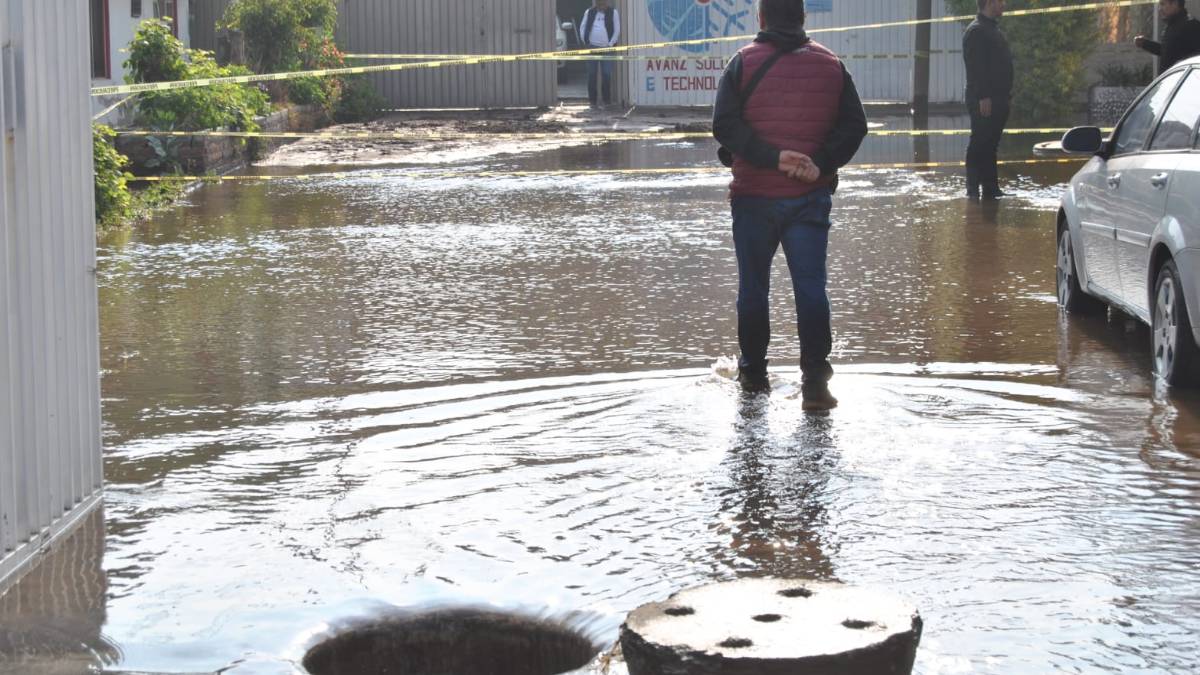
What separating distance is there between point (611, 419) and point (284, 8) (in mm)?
20461

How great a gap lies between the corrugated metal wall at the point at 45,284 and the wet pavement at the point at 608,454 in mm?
252

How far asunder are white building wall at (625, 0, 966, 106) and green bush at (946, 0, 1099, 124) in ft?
14.5

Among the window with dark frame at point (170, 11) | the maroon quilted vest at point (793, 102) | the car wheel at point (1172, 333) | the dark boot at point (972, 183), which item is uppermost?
the window with dark frame at point (170, 11)

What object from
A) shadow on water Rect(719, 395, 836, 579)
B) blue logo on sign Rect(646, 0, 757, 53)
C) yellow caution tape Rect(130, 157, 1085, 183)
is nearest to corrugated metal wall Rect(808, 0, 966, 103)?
blue logo on sign Rect(646, 0, 757, 53)

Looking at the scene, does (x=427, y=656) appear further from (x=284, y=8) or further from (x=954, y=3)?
(x=954, y=3)

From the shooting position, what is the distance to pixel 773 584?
158 inches

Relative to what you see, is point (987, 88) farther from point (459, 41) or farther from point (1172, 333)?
point (459, 41)

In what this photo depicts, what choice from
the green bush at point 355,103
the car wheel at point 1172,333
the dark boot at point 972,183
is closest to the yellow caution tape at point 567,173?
the dark boot at point 972,183

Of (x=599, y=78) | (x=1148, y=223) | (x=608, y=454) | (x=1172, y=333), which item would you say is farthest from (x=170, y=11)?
(x=608, y=454)

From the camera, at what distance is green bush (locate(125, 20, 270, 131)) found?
60.0 feet

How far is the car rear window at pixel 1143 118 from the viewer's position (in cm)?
820

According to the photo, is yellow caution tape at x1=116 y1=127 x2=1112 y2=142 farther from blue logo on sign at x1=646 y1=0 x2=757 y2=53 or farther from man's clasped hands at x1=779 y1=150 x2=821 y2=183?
man's clasped hands at x1=779 y1=150 x2=821 y2=183

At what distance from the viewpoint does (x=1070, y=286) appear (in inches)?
364

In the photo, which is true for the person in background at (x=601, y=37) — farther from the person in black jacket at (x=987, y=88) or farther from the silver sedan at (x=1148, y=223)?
the silver sedan at (x=1148, y=223)
